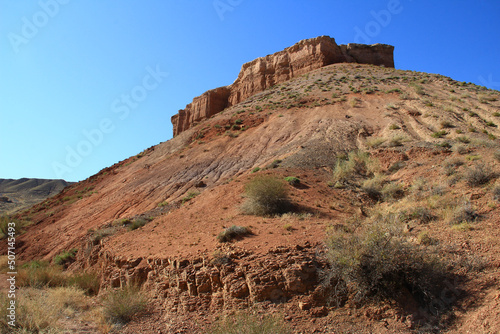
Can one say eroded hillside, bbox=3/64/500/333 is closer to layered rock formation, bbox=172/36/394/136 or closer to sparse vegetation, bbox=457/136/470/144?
sparse vegetation, bbox=457/136/470/144

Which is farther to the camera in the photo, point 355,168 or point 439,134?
point 439,134

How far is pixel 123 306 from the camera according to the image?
7652 millimetres

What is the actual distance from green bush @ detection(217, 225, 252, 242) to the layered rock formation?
33719 millimetres

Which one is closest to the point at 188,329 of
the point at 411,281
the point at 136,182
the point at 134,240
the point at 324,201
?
the point at 411,281

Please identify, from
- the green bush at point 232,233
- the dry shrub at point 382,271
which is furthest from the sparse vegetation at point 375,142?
the dry shrub at point 382,271

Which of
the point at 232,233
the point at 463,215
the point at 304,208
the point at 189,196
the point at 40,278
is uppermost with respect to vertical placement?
the point at 189,196

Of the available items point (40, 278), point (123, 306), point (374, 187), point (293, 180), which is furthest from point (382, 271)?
point (40, 278)

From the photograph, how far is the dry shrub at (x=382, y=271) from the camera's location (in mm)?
6188

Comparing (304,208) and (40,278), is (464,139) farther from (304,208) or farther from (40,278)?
(40,278)

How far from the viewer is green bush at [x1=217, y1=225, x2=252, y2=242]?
9352 millimetres

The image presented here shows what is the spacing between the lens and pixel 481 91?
→ 2706 centimetres

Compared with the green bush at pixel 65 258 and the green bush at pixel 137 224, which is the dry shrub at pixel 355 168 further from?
the green bush at pixel 65 258

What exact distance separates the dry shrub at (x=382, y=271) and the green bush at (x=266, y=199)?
15.9 feet

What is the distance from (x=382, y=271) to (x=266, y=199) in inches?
236
